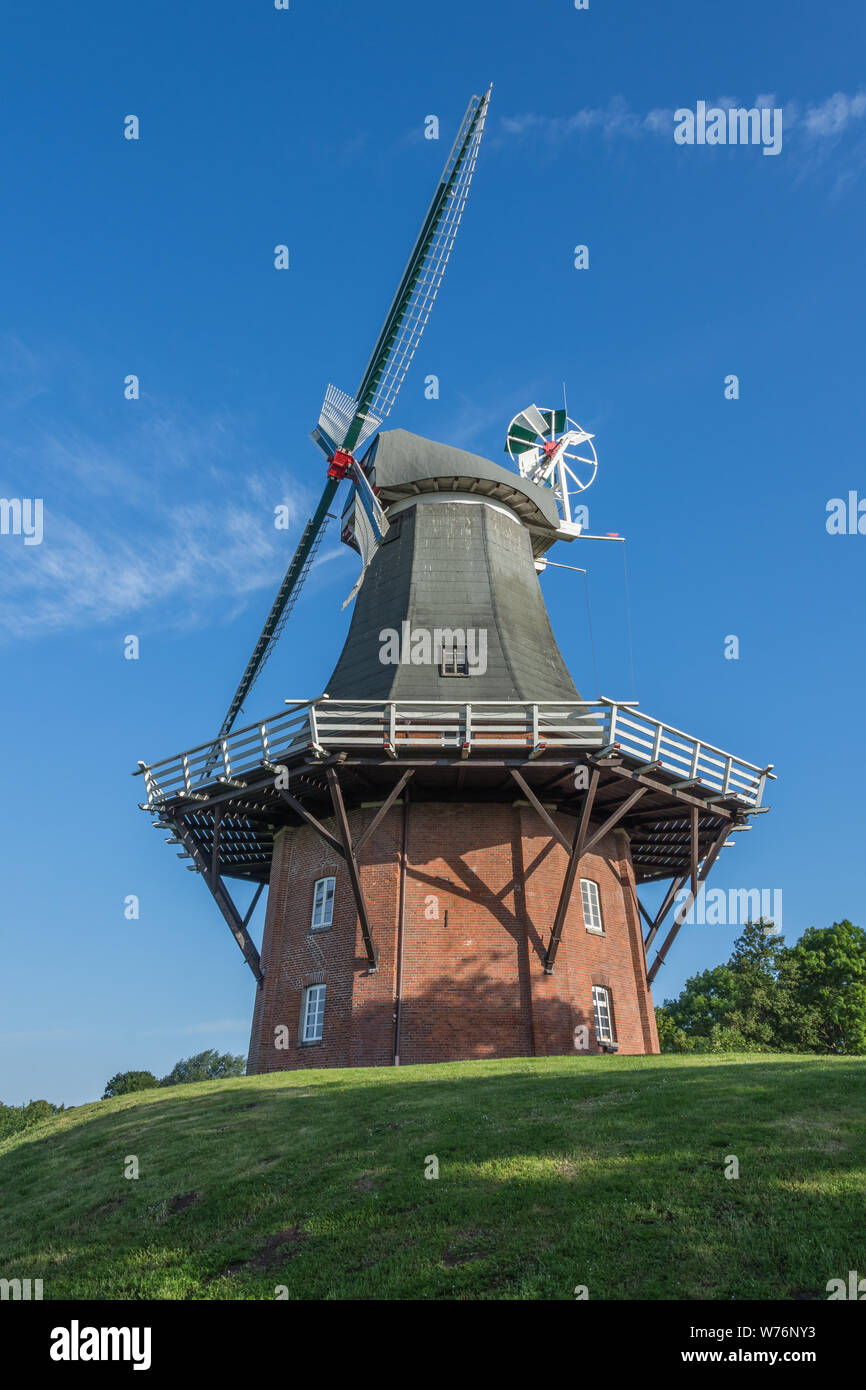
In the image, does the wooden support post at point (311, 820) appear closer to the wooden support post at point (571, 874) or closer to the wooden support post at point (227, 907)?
the wooden support post at point (227, 907)

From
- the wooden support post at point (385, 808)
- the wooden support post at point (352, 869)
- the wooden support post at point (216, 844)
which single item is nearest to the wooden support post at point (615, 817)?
the wooden support post at point (385, 808)

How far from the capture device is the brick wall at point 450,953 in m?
18.2

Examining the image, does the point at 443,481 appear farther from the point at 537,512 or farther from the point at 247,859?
the point at 247,859

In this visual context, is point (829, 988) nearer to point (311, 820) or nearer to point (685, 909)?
point (685, 909)

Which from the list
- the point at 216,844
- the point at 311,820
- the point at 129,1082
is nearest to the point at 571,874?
the point at 311,820

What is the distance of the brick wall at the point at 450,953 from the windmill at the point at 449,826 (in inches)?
1.6

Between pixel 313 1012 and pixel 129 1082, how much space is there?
40595 millimetres

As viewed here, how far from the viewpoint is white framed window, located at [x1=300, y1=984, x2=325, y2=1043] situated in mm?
19250

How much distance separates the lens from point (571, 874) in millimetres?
18469

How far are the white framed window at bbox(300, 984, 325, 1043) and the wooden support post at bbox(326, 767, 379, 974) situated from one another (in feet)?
5.10

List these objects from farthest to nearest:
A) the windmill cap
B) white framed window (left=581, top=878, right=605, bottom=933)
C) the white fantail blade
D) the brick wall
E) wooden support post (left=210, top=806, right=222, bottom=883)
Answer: the white fantail blade < the windmill cap < white framed window (left=581, top=878, right=605, bottom=933) < wooden support post (left=210, top=806, right=222, bottom=883) < the brick wall

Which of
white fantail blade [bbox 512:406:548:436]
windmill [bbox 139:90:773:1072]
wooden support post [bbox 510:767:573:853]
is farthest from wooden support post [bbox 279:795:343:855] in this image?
white fantail blade [bbox 512:406:548:436]

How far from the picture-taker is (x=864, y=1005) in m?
39.8

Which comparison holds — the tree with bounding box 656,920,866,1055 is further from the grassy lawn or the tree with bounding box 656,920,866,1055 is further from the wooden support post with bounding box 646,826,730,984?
the grassy lawn
